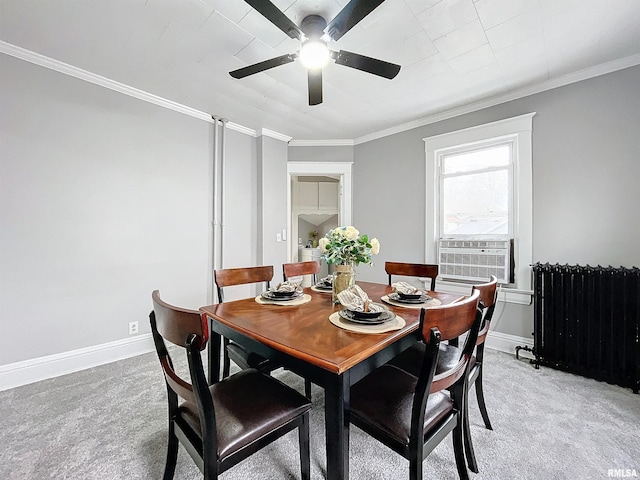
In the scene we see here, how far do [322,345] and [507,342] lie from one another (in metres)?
2.59

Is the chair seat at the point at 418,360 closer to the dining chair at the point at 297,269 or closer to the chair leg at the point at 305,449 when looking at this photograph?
the chair leg at the point at 305,449

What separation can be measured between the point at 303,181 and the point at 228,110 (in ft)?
11.9

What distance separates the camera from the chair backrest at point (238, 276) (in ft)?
6.57

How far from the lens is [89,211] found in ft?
8.01

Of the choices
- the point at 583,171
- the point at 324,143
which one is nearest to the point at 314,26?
the point at 324,143

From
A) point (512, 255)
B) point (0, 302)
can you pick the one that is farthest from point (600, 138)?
point (0, 302)

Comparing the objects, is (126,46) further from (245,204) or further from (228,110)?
(245,204)

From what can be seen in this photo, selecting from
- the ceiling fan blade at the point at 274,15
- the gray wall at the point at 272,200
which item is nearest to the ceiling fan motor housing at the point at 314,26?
the ceiling fan blade at the point at 274,15

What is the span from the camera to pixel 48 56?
2.18 m

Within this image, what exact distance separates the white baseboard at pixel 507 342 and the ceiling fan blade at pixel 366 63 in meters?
2.63

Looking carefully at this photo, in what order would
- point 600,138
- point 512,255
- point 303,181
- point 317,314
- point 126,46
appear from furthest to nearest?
point 303,181 < point 512,255 < point 600,138 < point 126,46 < point 317,314

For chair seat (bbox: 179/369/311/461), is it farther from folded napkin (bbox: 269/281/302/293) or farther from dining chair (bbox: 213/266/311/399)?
folded napkin (bbox: 269/281/302/293)

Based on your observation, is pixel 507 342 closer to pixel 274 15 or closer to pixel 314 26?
pixel 314 26

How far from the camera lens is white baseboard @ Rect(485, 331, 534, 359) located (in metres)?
2.64
